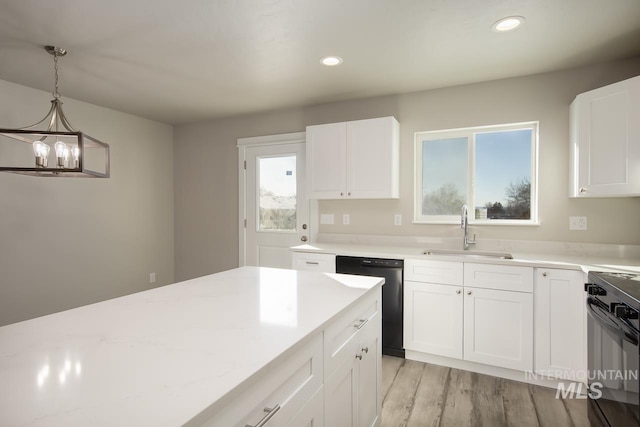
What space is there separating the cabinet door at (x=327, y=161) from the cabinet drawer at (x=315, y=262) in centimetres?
63

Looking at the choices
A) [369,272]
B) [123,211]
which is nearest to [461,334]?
[369,272]

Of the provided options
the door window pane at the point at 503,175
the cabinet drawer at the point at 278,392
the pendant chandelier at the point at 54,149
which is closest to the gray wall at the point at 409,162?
the door window pane at the point at 503,175

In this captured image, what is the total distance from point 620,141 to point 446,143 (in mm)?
1343

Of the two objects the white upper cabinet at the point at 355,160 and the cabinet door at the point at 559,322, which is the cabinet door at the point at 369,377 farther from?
the white upper cabinet at the point at 355,160

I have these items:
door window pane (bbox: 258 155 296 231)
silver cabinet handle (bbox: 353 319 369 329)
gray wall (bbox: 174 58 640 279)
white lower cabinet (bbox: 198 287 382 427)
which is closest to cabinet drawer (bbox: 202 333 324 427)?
white lower cabinet (bbox: 198 287 382 427)

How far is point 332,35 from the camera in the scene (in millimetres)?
2289

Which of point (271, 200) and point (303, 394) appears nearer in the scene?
point (303, 394)

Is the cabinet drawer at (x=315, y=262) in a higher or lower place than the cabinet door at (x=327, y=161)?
lower

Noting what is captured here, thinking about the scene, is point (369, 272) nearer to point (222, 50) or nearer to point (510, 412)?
point (510, 412)

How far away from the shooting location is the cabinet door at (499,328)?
2496mm

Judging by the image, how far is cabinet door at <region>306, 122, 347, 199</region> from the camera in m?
3.39

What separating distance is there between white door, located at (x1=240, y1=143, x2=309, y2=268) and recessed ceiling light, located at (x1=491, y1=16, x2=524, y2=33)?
88.2 inches

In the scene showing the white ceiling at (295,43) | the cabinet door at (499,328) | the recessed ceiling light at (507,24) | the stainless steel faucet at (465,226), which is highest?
the white ceiling at (295,43)

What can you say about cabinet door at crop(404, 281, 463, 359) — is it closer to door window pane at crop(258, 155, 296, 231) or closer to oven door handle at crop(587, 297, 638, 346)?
oven door handle at crop(587, 297, 638, 346)
